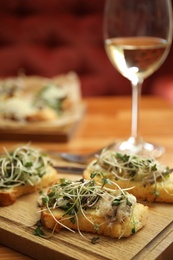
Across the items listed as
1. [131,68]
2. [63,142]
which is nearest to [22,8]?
[63,142]

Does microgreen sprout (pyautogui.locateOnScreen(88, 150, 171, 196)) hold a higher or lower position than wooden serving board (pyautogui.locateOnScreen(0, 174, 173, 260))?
higher

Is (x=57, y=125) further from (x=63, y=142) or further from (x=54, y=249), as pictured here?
(x=54, y=249)

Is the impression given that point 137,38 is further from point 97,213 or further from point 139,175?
point 97,213

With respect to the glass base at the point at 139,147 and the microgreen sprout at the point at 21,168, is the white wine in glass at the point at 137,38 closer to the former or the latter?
the glass base at the point at 139,147

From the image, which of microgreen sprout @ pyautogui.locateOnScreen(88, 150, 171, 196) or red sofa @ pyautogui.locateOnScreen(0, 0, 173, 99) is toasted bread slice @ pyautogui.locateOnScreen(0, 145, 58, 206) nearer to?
microgreen sprout @ pyautogui.locateOnScreen(88, 150, 171, 196)

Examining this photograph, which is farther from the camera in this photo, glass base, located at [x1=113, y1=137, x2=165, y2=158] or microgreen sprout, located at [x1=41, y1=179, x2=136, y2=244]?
glass base, located at [x1=113, y1=137, x2=165, y2=158]

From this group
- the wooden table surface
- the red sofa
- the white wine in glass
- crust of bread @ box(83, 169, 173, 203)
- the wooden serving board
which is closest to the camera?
the wooden serving board

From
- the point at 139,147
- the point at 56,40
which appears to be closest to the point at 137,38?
the point at 139,147

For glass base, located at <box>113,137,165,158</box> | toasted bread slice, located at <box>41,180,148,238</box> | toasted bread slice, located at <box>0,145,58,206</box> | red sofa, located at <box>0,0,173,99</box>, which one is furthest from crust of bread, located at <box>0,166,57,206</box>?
red sofa, located at <box>0,0,173,99</box>
